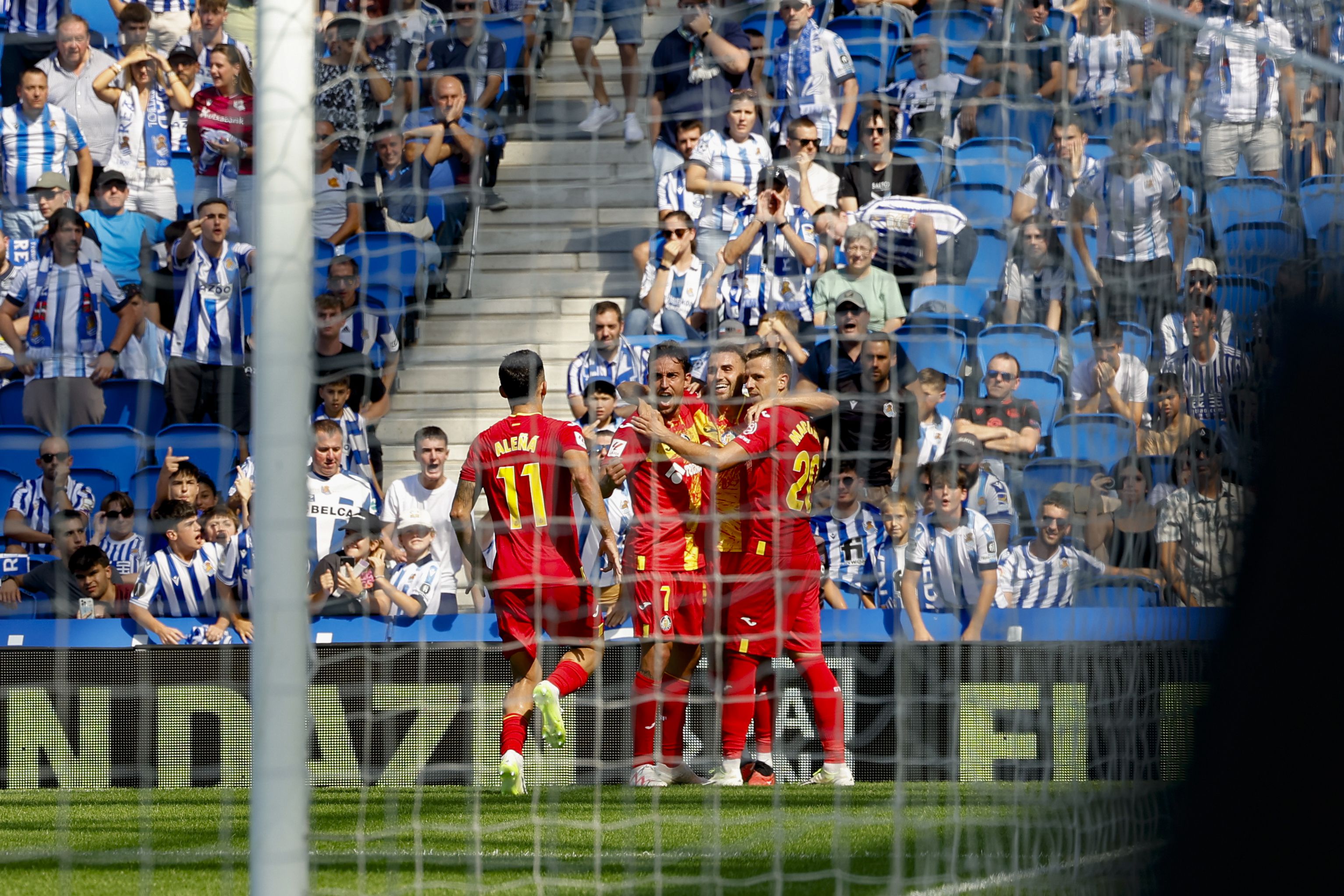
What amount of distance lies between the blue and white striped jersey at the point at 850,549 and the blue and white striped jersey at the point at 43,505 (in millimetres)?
3188

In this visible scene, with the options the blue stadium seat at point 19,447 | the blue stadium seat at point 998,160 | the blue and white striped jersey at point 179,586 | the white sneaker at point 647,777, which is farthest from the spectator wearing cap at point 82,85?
the white sneaker at point 647,777

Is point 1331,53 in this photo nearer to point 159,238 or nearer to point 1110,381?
point 1110,381

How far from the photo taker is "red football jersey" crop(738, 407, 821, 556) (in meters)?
6.03

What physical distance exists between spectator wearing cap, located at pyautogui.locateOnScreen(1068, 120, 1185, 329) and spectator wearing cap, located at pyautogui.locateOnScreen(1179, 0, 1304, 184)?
21 centimetres

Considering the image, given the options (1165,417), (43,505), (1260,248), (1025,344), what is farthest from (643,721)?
(1260,248)

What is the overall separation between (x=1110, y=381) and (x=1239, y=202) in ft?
2.59

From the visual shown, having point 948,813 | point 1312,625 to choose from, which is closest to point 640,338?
point 948,813

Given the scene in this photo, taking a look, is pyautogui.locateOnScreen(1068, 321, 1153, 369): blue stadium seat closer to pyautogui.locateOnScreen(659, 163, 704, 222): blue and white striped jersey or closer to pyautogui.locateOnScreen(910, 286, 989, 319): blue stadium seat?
pyautogui.locateOnScreen(910, 286, 989, 319): blue stadium seat

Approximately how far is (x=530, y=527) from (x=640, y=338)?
0.91 meters

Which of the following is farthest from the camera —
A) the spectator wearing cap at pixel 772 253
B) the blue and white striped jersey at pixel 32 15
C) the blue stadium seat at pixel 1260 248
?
the blue and white striped jersey at pixel 32 15

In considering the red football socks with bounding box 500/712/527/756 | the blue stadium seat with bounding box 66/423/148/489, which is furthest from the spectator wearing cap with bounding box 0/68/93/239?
the red football socks with bounding box 500/712/527/756

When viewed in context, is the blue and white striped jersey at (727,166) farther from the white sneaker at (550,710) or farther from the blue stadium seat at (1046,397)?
the white sneaker at (550,710)

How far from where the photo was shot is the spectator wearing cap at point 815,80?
5.55 m

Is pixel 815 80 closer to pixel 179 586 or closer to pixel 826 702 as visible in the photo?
pixel 826 702
